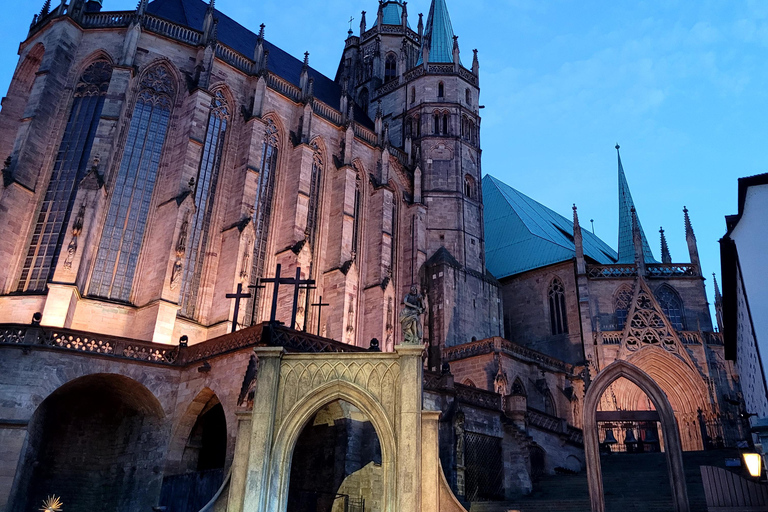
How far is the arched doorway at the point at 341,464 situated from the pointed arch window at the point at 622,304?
17.5 metres

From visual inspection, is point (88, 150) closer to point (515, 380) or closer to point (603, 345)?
point (515, 380)

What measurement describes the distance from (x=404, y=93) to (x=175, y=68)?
51.5 ft

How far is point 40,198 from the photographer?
23.4 metres

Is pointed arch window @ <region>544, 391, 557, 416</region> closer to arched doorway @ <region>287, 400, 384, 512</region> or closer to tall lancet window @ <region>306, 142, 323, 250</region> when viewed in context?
arched doorway @ <region>287, 400, 384, 512</region>

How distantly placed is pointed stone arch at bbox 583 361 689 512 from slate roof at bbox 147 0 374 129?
23640 millimetres

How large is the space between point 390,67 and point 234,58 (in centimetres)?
1737

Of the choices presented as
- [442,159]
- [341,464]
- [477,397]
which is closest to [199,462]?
[341,464]

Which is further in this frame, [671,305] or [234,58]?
[671,305]

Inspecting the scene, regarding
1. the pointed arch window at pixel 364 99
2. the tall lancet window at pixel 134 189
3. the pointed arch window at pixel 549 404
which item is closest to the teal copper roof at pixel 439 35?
the pointed arch window at pixel 364 99

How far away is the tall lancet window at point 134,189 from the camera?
23.2m

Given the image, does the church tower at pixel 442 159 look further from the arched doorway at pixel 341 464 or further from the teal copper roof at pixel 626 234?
the arched doorway at pixel 341 464

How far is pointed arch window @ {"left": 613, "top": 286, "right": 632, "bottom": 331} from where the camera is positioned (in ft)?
102

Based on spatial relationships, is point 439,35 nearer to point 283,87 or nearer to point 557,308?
point 283,87

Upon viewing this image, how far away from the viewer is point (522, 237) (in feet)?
127
